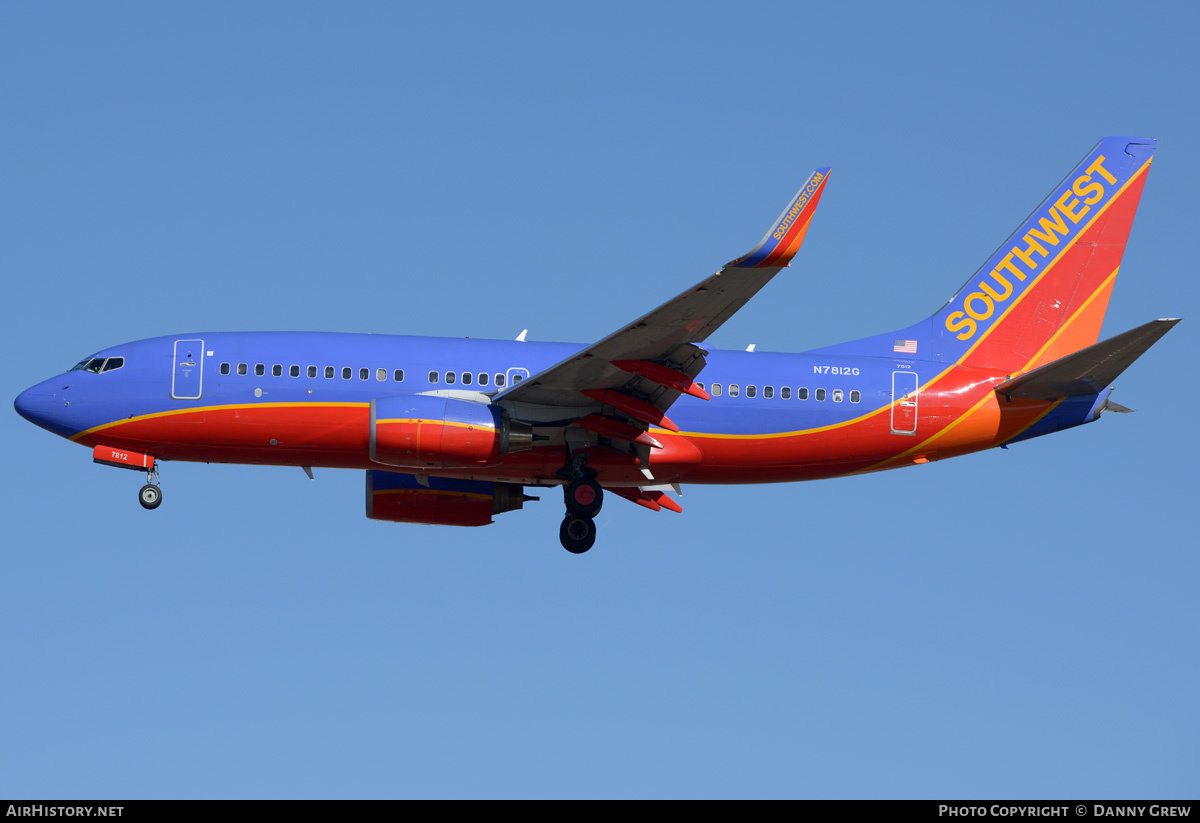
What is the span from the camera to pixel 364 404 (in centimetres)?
3672

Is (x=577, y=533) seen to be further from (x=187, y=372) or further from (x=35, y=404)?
(x=35, y=404)

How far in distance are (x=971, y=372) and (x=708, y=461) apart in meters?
7.14

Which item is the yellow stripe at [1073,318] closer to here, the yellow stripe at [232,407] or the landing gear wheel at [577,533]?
the landing gear wheel at [577,533]

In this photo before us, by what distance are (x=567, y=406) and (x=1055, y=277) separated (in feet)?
45.0

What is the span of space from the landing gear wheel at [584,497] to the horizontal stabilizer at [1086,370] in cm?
1018

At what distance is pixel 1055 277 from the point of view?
40.7m

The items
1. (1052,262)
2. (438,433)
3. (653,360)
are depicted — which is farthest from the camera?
(1052,262)

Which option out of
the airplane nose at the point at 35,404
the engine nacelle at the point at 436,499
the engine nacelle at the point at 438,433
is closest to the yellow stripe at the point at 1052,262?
the engine nacelle at the point at 438,433

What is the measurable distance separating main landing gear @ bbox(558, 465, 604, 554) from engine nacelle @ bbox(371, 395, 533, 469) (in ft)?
6.77

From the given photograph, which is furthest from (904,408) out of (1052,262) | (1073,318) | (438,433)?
(438,433)

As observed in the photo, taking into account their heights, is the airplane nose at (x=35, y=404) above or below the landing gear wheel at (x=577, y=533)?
above

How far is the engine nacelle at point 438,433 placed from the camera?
35.2 m
